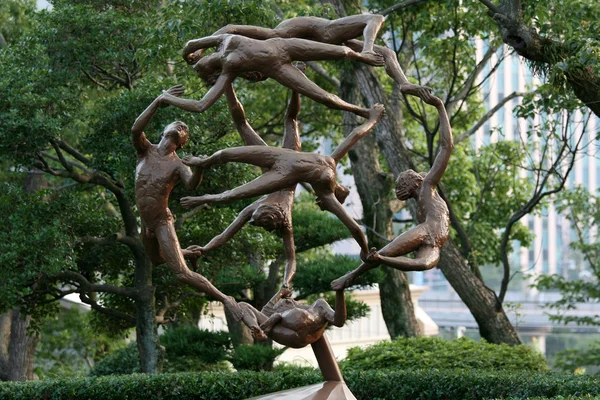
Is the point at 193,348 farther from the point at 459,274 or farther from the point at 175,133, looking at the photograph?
the point at 175,133

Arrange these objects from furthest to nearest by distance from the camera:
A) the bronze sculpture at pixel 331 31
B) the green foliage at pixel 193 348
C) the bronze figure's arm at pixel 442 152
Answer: the green foliage at pixel 193 348 < the bronze sculpture at pixel 331 31 < the bronze figure's arm at pixel 442 152

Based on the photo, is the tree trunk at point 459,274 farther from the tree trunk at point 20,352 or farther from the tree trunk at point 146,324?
the tree trunk at point 20,352

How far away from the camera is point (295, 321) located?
Answer: 16.9ft

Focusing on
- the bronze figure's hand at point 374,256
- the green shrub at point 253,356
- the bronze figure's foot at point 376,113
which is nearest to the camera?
the bronze figure's hand at point 374,256

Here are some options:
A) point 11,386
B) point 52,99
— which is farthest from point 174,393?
point 52,99

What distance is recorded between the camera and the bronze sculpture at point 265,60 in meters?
5.31

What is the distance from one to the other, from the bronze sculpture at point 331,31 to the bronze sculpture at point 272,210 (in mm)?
231

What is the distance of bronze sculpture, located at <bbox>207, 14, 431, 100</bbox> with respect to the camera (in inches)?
219

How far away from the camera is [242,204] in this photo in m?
9.28

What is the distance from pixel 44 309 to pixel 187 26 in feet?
11.5

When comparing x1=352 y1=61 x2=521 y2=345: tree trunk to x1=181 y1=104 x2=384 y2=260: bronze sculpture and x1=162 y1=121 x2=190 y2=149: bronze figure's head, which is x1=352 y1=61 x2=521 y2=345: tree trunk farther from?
x1=162 y1=121 x2=190 y2=149: bronze figure's head

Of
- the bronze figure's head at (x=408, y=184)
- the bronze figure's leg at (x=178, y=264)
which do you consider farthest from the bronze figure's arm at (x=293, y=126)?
the bronze figure's leg at (x=178, y=264)

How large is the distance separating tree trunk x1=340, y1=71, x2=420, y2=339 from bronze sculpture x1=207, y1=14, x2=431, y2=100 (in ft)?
16.3

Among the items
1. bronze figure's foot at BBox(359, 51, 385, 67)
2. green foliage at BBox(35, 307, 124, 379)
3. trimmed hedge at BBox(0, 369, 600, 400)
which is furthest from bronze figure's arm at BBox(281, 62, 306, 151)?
green foliage at BBox(35, 307, 124, 379)
